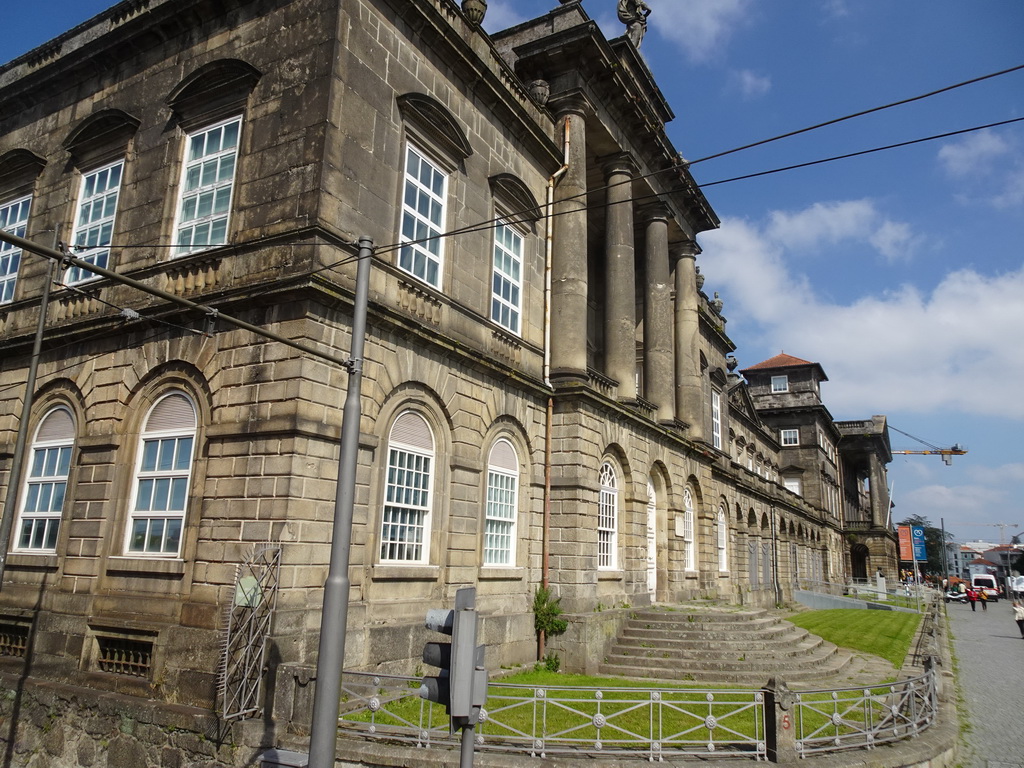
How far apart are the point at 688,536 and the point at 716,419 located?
42.2ft

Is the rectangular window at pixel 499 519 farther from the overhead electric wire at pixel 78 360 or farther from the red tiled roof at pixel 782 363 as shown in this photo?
the red tiled roof at pixel 782 363

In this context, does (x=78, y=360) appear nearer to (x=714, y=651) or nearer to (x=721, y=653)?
(x=714, y=651)

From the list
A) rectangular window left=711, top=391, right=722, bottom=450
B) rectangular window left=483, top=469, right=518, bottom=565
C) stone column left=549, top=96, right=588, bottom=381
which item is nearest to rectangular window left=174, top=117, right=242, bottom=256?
rectangular window left=483, top=469, right=518, bottom=565

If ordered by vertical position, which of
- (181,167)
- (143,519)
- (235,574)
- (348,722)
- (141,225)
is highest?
(181,167)

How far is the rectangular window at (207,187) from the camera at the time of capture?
556 inches

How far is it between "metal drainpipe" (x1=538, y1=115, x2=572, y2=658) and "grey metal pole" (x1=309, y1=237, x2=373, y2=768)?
9.11 metres

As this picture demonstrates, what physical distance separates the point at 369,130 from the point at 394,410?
515 cm

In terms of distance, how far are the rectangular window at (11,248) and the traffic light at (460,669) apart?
51.5 ft

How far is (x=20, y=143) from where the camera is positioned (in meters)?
18.2

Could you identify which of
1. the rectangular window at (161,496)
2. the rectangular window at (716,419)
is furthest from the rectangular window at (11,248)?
the rectangular window at (716,419)

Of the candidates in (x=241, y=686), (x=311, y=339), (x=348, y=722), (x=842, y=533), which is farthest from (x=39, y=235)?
(x=842, y=533)

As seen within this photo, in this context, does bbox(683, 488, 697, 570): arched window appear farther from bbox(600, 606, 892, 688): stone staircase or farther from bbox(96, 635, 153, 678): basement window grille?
bbox(96, 635, 153, 678): basement window grille

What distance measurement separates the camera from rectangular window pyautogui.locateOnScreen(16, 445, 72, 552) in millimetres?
14750

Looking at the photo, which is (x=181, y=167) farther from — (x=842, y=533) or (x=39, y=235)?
(x=842, y=533)
